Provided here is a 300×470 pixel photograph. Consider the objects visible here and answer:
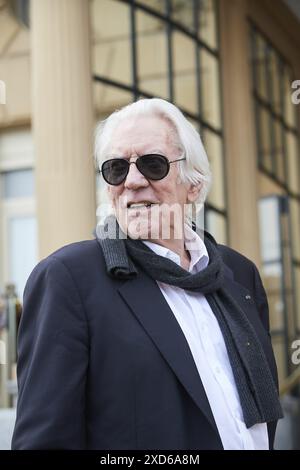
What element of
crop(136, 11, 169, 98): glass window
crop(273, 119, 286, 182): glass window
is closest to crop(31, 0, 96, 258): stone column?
crop(136, 11, 169, 98): glass window

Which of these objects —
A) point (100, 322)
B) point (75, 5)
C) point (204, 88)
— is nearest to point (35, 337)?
point (100, 322)

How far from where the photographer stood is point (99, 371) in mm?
Result: 1754

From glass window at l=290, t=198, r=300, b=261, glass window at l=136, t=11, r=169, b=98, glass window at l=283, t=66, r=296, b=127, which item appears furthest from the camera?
glass window at l=290, t=198, r=300, b=261

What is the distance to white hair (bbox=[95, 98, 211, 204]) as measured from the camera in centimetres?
202

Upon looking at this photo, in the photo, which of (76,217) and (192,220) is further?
(76,217)

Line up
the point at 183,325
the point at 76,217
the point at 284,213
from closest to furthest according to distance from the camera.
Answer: the point at 183,325 < the point at 76,217 < the point at 284,213

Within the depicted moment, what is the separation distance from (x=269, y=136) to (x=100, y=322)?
10510mm

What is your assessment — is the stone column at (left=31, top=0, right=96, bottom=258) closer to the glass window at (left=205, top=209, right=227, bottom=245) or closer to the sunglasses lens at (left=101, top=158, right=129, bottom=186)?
the glass window at (left=205, top=209, right=227, bottom=245)

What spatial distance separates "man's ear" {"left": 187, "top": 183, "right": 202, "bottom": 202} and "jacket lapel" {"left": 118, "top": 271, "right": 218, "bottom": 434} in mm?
351

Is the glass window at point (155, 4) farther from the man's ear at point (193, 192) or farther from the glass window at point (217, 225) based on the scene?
the man's ear at point (193, 192)

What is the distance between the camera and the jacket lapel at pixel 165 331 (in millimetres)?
1777

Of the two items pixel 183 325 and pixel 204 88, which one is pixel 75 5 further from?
pixel 183 325

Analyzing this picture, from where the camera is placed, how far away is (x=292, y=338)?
1203 cm

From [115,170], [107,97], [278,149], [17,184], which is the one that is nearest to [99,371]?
[115,170]
